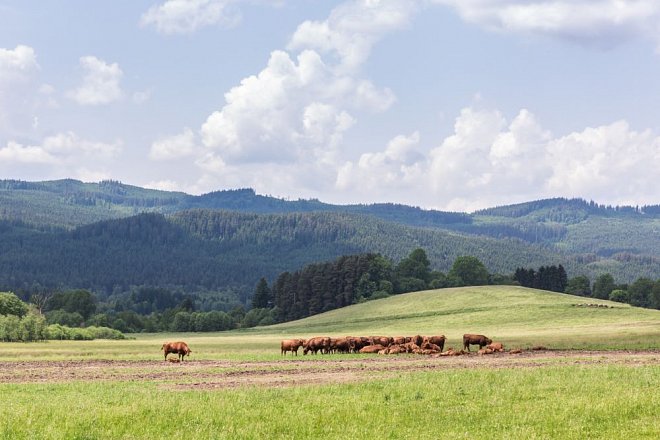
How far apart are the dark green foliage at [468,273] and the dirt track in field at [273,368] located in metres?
143

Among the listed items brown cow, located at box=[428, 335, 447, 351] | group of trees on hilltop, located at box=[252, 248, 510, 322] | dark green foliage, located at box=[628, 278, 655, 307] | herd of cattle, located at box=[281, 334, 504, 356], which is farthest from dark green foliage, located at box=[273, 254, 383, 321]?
brown cow, located at box=[428, 335, 447, 351]

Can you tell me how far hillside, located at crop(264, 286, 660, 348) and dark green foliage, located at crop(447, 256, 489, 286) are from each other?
4407 centimetres

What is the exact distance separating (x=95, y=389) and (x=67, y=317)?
13865cm

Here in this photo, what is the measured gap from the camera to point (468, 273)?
196125mm

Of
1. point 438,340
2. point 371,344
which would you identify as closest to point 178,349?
point 371,344

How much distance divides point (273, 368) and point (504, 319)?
6645 cm

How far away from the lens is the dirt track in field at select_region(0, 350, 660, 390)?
35125 mm

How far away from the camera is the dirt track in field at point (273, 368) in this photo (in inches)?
1383

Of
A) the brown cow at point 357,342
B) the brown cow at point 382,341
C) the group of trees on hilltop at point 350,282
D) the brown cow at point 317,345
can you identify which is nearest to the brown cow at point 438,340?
the brown cow at point 382,341

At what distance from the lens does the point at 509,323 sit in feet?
326

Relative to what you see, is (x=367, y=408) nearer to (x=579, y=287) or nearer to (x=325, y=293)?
(x=325, y=293)

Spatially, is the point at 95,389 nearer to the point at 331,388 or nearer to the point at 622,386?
the point at 331,388

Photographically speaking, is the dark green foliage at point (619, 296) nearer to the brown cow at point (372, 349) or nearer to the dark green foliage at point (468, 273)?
the dark green foliage at point (468, 273)

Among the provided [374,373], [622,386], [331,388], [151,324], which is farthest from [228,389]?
[151,324]
